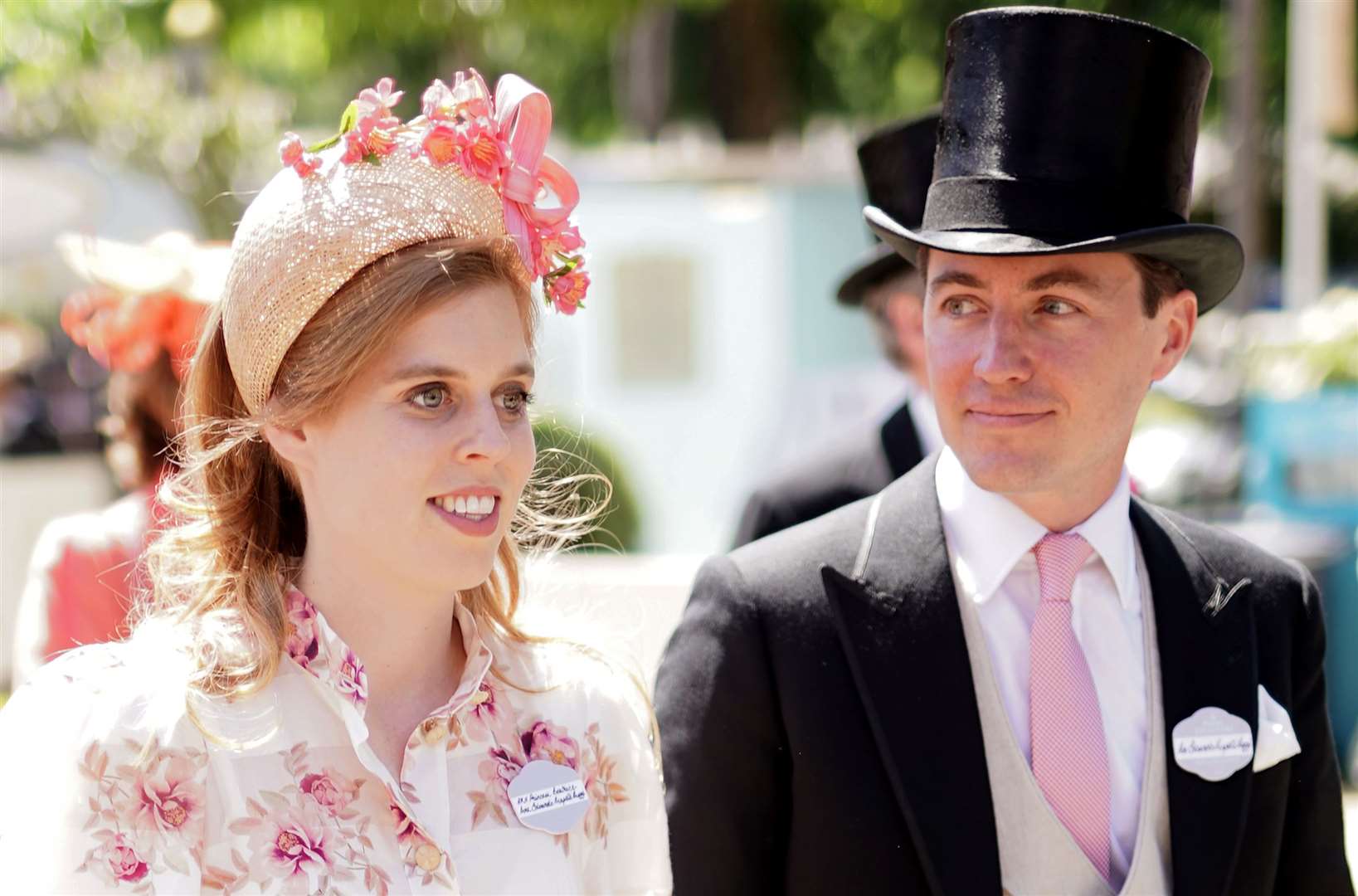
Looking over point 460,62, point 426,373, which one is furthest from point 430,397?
point 460,62

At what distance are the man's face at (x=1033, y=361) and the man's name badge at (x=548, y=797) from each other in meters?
0.83

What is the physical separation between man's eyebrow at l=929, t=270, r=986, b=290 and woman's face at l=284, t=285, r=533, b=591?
0.81 m

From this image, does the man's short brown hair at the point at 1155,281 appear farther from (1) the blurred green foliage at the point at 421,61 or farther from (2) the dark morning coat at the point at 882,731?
(1) the blurred green foliage at the point at 421,61

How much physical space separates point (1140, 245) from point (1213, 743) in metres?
0.77

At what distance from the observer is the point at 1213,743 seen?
101 inches

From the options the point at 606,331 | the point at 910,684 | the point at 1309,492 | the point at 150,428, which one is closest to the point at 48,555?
the point at 150,428

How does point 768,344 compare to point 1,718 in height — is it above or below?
below

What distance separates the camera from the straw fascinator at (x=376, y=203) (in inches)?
82.0

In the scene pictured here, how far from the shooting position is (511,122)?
2.28 metres

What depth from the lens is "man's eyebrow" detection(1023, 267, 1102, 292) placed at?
2600mm

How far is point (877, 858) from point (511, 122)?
46.5 inches

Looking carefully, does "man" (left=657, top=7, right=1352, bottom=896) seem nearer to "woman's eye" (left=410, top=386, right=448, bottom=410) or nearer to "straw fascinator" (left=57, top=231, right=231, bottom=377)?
"woman's eye" (left=410, top=386, right=448, bottom=410)

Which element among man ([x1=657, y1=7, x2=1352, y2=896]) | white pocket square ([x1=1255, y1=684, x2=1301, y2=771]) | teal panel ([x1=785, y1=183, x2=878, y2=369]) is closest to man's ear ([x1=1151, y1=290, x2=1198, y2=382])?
man ([x1=657, y1=7, x2=1352, y2=896])

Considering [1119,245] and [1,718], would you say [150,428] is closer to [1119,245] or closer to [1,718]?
[1,718]
